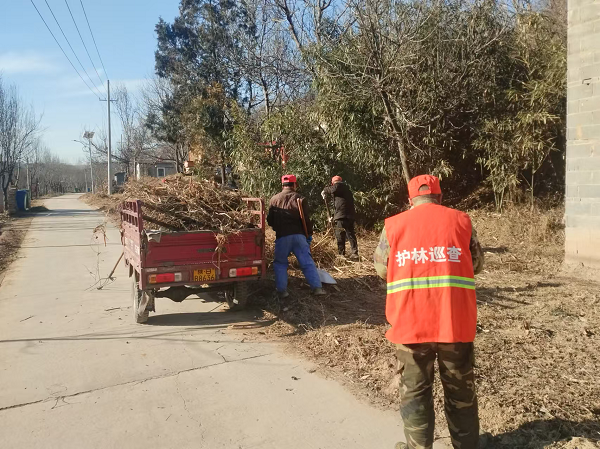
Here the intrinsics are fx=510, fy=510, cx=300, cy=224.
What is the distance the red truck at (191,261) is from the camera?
6.00 meters

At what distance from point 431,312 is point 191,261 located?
12.7ft

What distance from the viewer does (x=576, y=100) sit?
26.2 ft

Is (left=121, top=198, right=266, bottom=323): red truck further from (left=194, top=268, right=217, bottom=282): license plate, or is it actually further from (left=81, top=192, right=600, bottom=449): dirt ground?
(left=81, top=192, right=600, bottom=449): dirt ground

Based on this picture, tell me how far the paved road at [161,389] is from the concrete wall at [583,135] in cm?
543

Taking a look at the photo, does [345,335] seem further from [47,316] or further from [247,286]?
[47,316]

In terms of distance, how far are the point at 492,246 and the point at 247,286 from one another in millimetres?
6339

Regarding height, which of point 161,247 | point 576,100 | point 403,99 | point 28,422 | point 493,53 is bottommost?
point 28,422

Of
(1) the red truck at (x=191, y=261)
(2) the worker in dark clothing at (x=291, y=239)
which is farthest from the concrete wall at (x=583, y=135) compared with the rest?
(1) the red truck at (x=191, y=261)

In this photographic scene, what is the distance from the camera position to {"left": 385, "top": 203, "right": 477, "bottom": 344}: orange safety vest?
2914mm

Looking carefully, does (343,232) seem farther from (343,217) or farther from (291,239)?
(291,239)

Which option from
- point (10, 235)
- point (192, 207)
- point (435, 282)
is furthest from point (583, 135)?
point (10, 235)

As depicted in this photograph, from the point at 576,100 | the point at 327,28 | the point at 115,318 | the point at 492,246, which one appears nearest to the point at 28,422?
the point at 115,318

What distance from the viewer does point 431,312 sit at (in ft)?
9.63

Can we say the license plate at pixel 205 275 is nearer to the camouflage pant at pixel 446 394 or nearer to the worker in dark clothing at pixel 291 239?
the worker in dark clothing at pixel 291 239
